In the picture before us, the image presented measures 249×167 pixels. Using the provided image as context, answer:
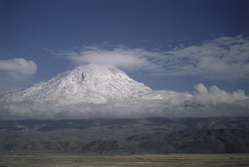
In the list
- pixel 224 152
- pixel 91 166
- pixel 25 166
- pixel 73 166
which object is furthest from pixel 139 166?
pixel 224 152

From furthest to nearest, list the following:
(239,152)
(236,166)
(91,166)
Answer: (239,152)
(91,166)
(236,166)

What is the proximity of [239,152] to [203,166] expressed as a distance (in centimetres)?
9576

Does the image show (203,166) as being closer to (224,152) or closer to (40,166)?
(40,166)

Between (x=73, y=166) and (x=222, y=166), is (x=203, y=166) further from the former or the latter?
(x=73, y=166)

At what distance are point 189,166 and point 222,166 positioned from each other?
1209cm

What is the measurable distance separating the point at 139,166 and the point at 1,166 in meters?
52.8

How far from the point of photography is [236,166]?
354 ft

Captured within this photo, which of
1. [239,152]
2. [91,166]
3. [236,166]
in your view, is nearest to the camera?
[236,166]

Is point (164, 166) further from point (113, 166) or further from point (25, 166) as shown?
point (25, 166)

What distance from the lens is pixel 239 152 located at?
195m

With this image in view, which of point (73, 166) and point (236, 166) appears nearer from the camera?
point (236, 166)

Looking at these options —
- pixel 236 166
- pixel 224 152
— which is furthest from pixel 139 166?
pixel 224 152

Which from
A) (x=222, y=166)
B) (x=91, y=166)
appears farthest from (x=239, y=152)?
(x=91, y=166)

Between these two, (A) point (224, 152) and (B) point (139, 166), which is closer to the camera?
(B) point (139, 166)
